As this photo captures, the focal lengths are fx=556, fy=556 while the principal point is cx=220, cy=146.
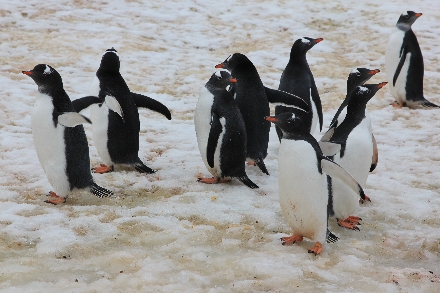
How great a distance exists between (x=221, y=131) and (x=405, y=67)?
4.28 meters

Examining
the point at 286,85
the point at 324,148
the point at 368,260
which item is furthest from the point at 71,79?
the point at 368,260

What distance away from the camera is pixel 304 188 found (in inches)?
137

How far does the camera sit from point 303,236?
365 centimetres

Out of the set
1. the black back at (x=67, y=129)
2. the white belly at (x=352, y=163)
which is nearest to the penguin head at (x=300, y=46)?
the white belly at (x=352, y=163)

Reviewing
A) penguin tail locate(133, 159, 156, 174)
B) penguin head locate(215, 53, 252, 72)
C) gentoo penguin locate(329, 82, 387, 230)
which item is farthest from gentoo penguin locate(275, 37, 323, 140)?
gentoo penguin locate(329, 82, 387, 230)

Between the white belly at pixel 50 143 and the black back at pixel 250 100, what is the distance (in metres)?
1.77

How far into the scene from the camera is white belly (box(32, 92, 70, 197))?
4.16 metres

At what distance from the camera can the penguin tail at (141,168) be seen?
4.97 meters

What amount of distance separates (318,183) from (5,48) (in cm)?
705

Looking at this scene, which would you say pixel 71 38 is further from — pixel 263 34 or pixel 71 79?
pixel 263 34

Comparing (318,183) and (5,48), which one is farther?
(5,48)

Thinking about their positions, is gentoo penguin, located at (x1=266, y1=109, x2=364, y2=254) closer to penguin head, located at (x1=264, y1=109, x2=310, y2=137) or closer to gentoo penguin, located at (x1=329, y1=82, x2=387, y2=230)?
penguin head, located at (x1=264, y1=109, x2=310, y2=137)

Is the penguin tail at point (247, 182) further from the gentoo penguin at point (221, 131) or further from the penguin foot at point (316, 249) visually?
the penguin foot at point (316, 249)

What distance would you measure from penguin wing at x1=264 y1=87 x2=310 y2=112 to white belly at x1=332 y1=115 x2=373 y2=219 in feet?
3.82
